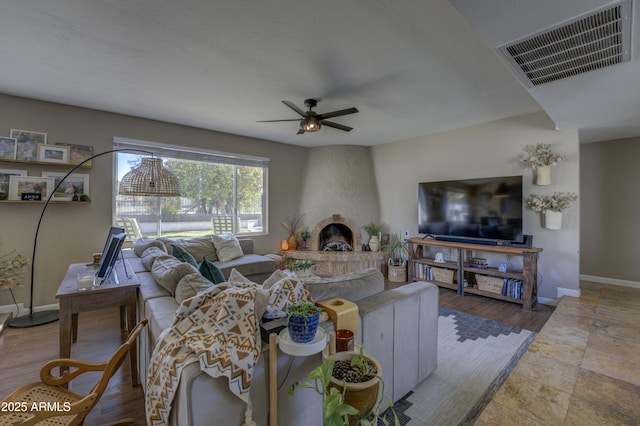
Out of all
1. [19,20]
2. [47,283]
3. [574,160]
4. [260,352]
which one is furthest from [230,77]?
[574,160]

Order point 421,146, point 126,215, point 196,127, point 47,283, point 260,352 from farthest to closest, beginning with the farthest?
1. point 421,146
2. point 196,127
3. point 126,215
4. point 47,283
5. point 260,352

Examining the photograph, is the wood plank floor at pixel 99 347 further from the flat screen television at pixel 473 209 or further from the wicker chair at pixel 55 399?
the flat screen television at pixel 473 209

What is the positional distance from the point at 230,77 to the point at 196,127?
2127 millimetres

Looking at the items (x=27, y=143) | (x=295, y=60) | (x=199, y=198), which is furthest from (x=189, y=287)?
(x=27, y=143)

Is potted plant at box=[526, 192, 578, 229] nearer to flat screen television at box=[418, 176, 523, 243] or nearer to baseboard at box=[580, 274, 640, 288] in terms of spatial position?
flat screen television at box=[418, 176, 523, 243]

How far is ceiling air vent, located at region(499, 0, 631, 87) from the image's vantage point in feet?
4.76

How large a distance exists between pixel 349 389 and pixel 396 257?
4498 millimetres

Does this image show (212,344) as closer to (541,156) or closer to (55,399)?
(55,399)

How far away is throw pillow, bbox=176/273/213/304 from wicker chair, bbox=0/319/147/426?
0.97ft

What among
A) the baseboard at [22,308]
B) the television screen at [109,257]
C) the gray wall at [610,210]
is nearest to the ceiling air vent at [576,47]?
the television screen at [109,257]

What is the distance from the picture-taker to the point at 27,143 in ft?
10.8

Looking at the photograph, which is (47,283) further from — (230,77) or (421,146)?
(421,146)

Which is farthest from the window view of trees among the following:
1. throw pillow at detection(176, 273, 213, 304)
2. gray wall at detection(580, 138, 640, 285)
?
gray wall at detection(580, 138, 640, 285)

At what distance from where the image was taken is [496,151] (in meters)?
4.12
